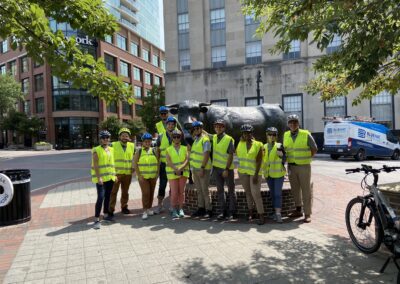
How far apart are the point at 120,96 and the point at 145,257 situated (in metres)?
2.28

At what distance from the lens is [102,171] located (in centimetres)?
659

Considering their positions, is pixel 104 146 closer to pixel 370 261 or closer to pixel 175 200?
pixel 175 200

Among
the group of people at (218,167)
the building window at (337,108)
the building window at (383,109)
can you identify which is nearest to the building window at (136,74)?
the building window at (337,108)

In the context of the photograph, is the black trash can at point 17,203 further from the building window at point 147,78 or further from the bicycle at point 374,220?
the building window at point 147,78

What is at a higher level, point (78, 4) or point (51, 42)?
point (78, 4)

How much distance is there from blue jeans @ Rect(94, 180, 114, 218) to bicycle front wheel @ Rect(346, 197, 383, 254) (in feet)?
14.2

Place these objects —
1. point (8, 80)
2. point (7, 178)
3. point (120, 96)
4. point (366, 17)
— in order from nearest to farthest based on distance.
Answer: point (366, 17)
point (120, 96)
point (7, 178)
point (8, 80)

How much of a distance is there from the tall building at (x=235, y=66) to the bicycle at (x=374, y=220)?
25.9 metres

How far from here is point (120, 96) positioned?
15.6ft

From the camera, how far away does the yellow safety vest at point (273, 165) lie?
643cm

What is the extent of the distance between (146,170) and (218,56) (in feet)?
94.8

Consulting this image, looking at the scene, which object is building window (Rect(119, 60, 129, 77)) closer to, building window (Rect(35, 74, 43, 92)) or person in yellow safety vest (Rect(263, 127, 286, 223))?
building window (Rect(35, 74, 43, 92))

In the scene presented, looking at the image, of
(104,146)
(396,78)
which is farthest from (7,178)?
(396,78)

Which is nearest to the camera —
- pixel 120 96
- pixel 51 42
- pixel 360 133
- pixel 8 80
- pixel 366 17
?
pixel 366 17
